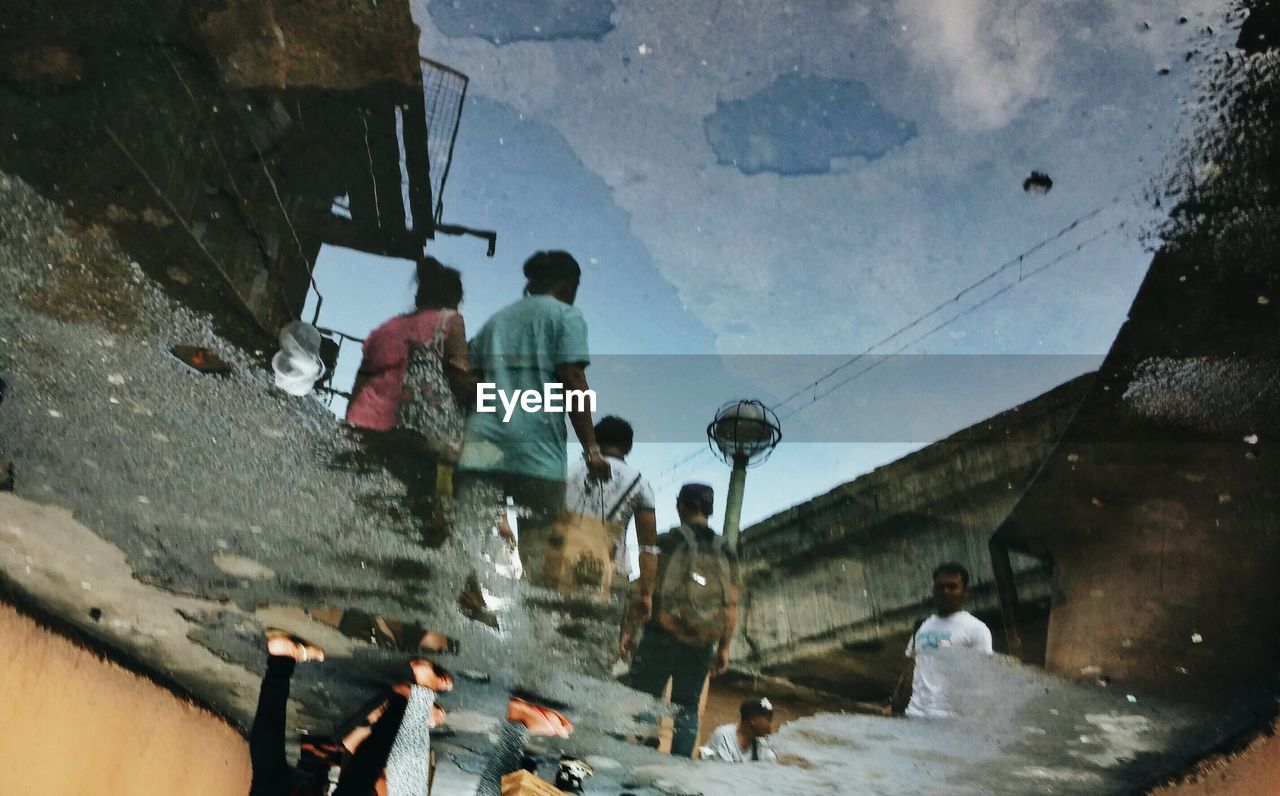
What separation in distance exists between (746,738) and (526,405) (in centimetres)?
228

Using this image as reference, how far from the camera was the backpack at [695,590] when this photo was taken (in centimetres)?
268

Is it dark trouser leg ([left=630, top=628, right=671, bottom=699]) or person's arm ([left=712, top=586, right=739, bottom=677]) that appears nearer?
person's arm ([left=712, top=586, right=739, bottom=677])

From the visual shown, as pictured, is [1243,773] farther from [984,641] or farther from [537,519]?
[537,519]

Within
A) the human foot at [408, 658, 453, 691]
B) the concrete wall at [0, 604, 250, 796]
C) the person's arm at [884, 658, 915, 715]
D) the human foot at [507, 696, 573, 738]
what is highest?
the person's arm at [884, 658, 915, 715]

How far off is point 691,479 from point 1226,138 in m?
1.57

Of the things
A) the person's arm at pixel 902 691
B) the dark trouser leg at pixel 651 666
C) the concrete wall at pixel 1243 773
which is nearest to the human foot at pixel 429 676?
the dark trouser leg at pixel 651 666

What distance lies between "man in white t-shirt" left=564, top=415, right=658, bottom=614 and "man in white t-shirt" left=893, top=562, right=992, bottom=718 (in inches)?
38.3

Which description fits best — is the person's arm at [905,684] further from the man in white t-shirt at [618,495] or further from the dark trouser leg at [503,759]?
the dark trouser leg at [503,759]

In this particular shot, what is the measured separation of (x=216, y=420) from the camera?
246 centimetres

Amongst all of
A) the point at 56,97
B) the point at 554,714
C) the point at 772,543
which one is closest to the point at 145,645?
the point at 554,714

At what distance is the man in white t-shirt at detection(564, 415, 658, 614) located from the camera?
2402 mm

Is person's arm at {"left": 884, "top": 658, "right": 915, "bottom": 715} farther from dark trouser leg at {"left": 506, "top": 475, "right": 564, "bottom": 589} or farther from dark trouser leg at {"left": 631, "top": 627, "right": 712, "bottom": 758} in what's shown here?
dark trouser leg at {"left": 506, "top": 475, "right": 564, "bottom": 589}

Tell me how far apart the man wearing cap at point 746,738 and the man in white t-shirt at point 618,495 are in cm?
124

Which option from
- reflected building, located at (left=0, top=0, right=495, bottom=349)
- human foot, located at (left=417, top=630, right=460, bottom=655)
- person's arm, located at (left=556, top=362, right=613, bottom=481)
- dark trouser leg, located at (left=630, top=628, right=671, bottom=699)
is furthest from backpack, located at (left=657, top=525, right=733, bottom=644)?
reflected building, located at (left=0, top=0, right=495, bottom=349)
